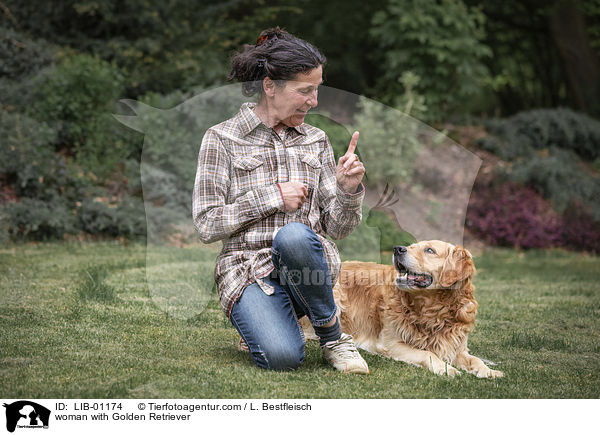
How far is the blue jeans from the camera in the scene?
3.04 m

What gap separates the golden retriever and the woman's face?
3.08 ft

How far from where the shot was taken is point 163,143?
4793 millimetres

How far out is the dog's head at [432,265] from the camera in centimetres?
346

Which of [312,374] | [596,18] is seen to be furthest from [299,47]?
[596,18]

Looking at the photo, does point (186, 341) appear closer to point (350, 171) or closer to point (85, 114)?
point (350, 171)

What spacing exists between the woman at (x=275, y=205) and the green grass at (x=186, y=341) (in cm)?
22

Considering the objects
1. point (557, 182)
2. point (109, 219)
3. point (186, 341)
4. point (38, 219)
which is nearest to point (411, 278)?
point (186, 341)

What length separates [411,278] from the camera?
352cm

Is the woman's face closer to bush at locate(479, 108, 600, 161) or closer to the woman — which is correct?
the woman

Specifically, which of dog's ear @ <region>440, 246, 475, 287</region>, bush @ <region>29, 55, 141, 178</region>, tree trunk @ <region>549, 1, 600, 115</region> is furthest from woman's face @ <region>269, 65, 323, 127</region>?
tree trunk @ <region>549, 1, 600, 115</region>

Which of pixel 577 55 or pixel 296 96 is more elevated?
pixel 296 96
